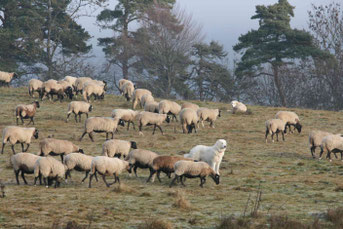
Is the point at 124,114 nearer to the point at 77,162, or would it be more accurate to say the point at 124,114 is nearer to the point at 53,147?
the point at 53,147

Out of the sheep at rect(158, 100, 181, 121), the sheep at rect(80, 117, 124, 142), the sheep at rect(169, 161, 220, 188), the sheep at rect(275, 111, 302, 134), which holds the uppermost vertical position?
the sheep at rect(158, 100, 181, 121)

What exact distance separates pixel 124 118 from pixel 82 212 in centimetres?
1463

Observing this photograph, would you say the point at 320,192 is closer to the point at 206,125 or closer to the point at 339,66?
the point at 206,125

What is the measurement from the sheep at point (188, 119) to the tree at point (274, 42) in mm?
23337

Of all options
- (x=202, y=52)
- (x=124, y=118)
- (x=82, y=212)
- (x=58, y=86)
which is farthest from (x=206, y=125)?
(x=202, y=52)

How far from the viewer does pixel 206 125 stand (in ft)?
92.3

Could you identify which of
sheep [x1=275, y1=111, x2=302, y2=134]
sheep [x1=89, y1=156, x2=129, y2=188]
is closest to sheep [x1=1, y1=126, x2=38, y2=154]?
sheep [x1=89, y1=156, x2=129, y2=188]

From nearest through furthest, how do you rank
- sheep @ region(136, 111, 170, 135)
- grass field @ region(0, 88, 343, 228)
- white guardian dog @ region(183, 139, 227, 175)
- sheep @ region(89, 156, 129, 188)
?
grass field @ region(0, 88, 343, 228)
sheep @ region(89, 156, 129, 188)
white guardian dog @ region(183, 139, 227, 175)
sheep @ region(136, 111, 170, 135)

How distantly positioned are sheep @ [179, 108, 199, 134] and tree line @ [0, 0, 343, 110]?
921 inches

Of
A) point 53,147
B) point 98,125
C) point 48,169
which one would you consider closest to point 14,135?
point 53,147

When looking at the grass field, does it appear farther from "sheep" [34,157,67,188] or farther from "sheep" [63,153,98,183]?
"sheep" [63,153,98,183]

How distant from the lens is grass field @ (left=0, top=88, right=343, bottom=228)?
1010 cm

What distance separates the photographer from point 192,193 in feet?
43.4

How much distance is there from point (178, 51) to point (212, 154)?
1563 inches
